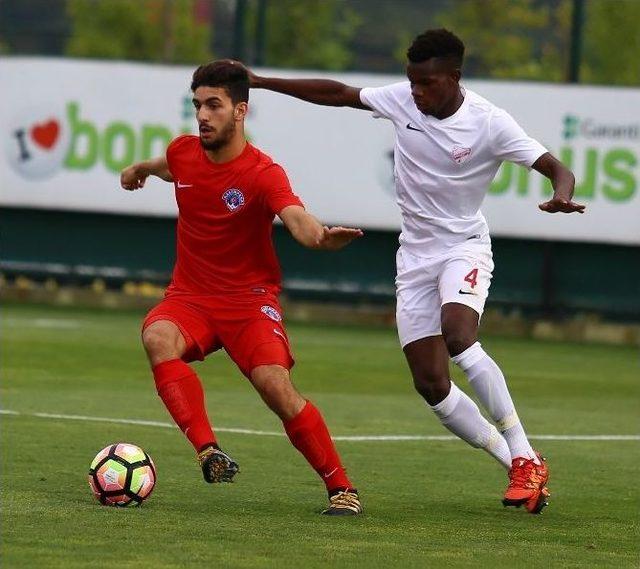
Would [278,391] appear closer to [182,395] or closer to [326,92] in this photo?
[182,395]

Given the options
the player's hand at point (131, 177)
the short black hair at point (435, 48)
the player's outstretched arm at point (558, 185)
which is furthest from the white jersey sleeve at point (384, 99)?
the player's hand at point (131, 177)

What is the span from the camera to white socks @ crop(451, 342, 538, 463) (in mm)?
9164

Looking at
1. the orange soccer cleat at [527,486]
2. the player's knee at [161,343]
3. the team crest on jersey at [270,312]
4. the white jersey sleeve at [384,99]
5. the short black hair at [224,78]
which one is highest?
the short black hair at [224,78]

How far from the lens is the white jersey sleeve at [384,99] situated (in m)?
9.70

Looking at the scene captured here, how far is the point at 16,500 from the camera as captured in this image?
8516mm

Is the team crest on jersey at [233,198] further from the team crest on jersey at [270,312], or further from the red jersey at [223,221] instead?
the team crest on jersey at [270,312]

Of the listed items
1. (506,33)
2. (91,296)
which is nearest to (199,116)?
(91,296)

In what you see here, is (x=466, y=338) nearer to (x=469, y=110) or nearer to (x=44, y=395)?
(x=469, y=110)

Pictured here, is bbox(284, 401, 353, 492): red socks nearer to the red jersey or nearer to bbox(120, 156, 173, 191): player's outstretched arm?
the red jersey

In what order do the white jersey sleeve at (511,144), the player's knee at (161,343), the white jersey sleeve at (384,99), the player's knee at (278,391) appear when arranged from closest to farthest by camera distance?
the player's knee at (278,391) → the player's knee at (161,343) → the white jersey sleeve at (511,144) → the white jersey sleeve at (384,99)

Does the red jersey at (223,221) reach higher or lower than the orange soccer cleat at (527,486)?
higher

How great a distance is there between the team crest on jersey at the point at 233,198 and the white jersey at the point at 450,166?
1043 mm

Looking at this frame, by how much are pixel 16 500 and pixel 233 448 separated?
9.86ft

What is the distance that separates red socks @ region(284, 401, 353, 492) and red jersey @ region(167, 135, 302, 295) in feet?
2.47
